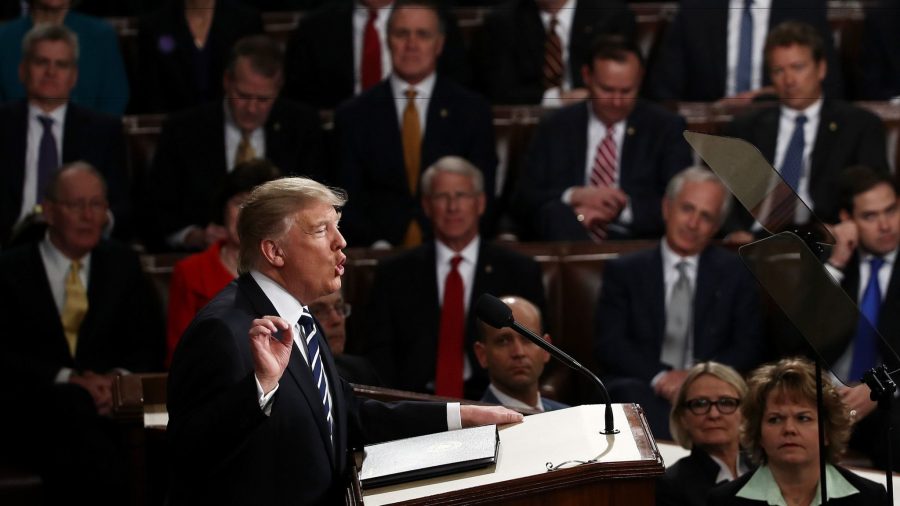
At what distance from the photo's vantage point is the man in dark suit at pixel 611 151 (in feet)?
14.3

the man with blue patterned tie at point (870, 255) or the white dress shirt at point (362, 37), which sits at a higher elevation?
the white dress shirt at point (362, 37)

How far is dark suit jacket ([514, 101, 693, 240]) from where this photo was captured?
436 cm

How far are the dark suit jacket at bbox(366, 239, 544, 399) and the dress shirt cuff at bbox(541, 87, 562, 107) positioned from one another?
1.00m

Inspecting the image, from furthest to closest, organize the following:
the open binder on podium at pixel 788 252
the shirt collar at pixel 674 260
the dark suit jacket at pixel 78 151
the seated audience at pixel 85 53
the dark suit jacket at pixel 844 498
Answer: the seated audience at pixel 85 53
the dark suit jacket at pixel 78 151
the shirt collar at pixel 674 260
the dark suit jacket at pixel 844 498
the open binder on podium at pixel 788 252

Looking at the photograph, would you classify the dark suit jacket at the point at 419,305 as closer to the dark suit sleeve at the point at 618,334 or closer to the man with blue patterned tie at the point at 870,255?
the dark suit sleeve at the point at 618,334

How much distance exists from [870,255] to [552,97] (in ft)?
4.43

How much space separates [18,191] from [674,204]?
6.47 ft

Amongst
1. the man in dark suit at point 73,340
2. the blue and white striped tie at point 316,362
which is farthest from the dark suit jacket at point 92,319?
the blue and white striped tie at point 316,362

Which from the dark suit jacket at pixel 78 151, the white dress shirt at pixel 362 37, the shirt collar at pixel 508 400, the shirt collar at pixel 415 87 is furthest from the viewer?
the white dress shirt at pixel 362 37

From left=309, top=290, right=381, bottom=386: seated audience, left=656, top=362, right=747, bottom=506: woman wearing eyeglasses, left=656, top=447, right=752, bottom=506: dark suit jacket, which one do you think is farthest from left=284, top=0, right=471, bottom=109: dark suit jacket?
left=656, top=447, right=752, bottom=506: dark suit jacket

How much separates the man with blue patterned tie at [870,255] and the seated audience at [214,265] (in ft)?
5.34

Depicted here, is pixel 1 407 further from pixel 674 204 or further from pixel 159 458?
pixel 674 204

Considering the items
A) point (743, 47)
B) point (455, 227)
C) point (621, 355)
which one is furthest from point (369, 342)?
point (743, 47)

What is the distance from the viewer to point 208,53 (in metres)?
4.77
